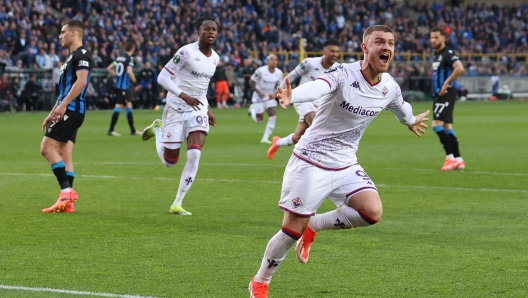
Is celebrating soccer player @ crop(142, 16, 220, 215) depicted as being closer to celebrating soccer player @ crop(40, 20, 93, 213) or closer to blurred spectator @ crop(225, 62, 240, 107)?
celebrating soccer player @ crop(40, 20, 93, 213)

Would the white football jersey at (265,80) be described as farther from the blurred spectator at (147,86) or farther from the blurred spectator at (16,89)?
the blurred spectator at (147,86)

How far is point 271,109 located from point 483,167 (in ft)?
24.1

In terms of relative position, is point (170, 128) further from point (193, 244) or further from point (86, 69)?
point (193, 244)

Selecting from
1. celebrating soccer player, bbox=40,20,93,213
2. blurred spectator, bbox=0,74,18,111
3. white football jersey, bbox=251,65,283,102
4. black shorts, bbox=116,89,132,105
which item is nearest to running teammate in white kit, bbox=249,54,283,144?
white football jersey, bbox=251,65,283,102

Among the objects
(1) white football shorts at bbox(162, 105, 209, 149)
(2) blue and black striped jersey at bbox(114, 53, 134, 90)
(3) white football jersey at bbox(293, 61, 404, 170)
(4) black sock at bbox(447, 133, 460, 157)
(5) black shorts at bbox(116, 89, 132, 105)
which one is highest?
(3) white football jersey at bbox(293, 61, 404, 170)

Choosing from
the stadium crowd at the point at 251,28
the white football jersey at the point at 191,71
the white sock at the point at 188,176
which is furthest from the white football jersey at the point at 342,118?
the stadium crowd at the point at 251,28

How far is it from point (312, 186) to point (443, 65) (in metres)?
10.0

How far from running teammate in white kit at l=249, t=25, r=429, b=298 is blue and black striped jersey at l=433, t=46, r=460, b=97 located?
9.27m

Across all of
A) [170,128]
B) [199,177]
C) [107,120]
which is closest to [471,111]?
[107,120]

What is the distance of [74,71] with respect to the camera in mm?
10266

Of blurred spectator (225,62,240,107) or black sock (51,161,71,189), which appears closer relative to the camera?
black sock (51,161,71,189)

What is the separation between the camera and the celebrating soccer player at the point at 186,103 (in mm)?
10375

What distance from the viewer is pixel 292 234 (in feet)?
20.4

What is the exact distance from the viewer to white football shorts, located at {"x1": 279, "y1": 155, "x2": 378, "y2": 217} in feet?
20.6
